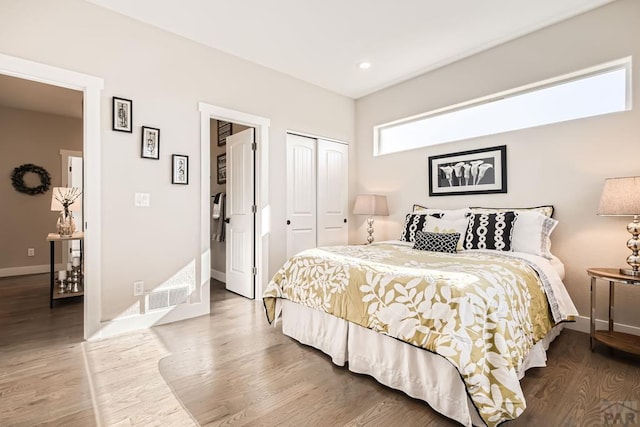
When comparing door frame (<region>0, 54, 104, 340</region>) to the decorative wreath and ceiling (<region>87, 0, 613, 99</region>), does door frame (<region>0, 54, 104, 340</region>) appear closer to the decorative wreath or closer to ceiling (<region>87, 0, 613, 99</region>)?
ceiling (<region>87, 0, 613, 99</region>)

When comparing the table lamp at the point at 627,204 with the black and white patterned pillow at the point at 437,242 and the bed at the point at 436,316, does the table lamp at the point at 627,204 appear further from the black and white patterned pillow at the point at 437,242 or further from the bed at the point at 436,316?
the black and white patterned pillow at the point at 437,242

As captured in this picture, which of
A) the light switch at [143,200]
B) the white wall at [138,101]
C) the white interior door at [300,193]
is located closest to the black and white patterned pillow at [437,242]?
the white interior door at [300,193]

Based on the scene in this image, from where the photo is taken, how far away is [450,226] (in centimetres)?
309

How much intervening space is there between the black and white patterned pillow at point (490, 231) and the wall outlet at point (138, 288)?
3018mm

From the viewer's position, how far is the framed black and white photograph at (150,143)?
114 inches

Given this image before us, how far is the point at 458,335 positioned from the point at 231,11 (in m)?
3.03

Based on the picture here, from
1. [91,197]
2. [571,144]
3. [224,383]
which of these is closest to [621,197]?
[571,144]

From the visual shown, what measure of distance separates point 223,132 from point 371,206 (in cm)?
257

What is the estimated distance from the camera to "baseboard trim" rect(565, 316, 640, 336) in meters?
2.55

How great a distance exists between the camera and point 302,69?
12.8 feet

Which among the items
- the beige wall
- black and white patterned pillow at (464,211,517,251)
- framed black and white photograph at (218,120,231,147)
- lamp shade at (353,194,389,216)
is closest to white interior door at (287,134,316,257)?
lamp shade at (353,194,389,216)

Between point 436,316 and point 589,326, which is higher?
point 436,316

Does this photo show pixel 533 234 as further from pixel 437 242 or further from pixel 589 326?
pixel 589 326

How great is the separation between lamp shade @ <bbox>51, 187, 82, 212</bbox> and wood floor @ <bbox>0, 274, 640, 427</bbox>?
63.4 inches
